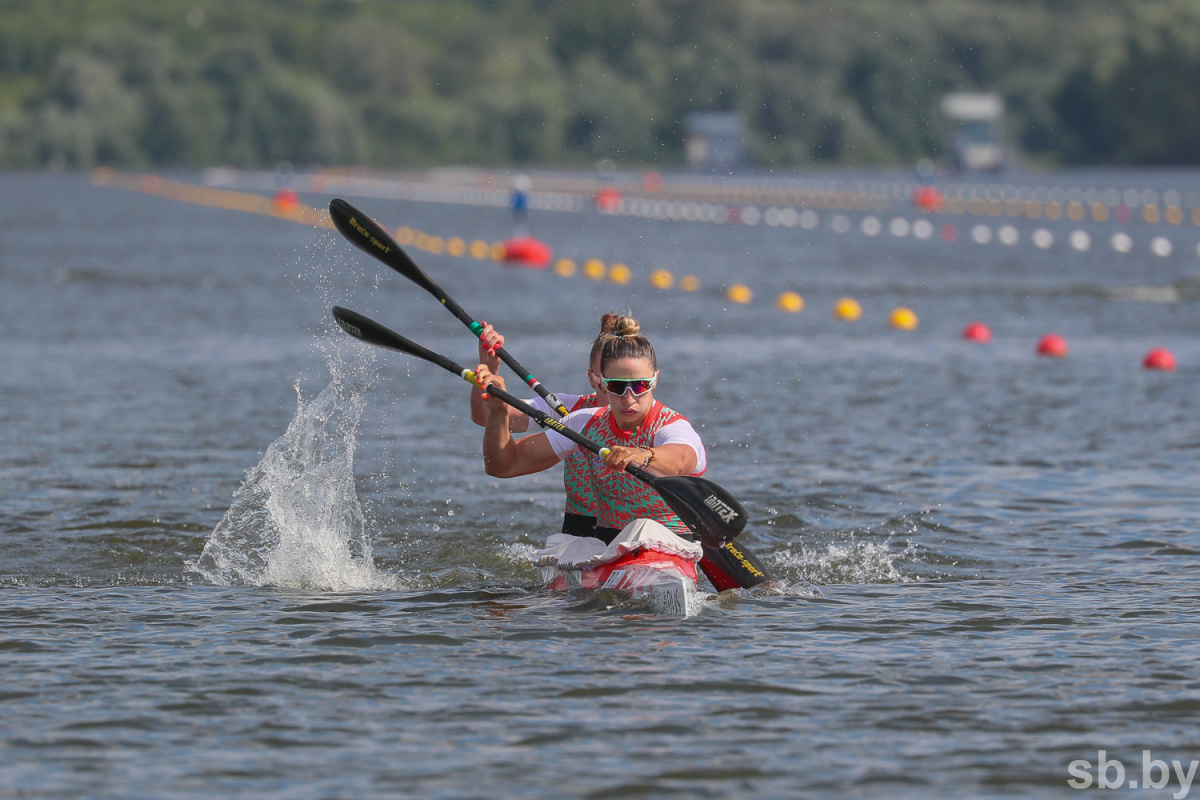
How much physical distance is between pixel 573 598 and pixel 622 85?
106 meters

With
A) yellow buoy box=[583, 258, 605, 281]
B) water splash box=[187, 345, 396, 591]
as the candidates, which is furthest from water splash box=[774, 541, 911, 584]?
yellow buoy box=[583, 258, 605, 281]

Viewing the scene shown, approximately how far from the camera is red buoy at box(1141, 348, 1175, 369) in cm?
1825

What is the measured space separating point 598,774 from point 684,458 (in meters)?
2.50

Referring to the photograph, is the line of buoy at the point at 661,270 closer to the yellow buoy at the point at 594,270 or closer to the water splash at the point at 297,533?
the yellow buoy at the point at 594,270

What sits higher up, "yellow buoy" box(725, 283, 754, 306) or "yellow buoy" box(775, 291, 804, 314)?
"yellow buoy" box(725, 283, 754, 306)

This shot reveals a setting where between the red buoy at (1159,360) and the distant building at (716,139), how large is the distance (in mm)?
90806

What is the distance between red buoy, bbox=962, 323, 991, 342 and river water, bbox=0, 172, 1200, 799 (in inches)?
9.3

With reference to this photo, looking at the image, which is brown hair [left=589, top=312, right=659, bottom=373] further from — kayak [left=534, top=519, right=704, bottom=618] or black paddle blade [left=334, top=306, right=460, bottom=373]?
black paddle blade [left=334, top=306, right=460, bottom=373]

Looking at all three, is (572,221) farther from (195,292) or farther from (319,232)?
(195,292)

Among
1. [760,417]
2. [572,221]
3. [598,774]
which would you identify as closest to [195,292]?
[760,417]

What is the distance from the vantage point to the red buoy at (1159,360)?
18.2m

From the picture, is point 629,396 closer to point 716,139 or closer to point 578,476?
point 578,476

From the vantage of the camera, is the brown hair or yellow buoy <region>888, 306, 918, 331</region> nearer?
the brown hair

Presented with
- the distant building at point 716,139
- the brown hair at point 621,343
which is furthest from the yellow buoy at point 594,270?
the distant building at point 716,139
